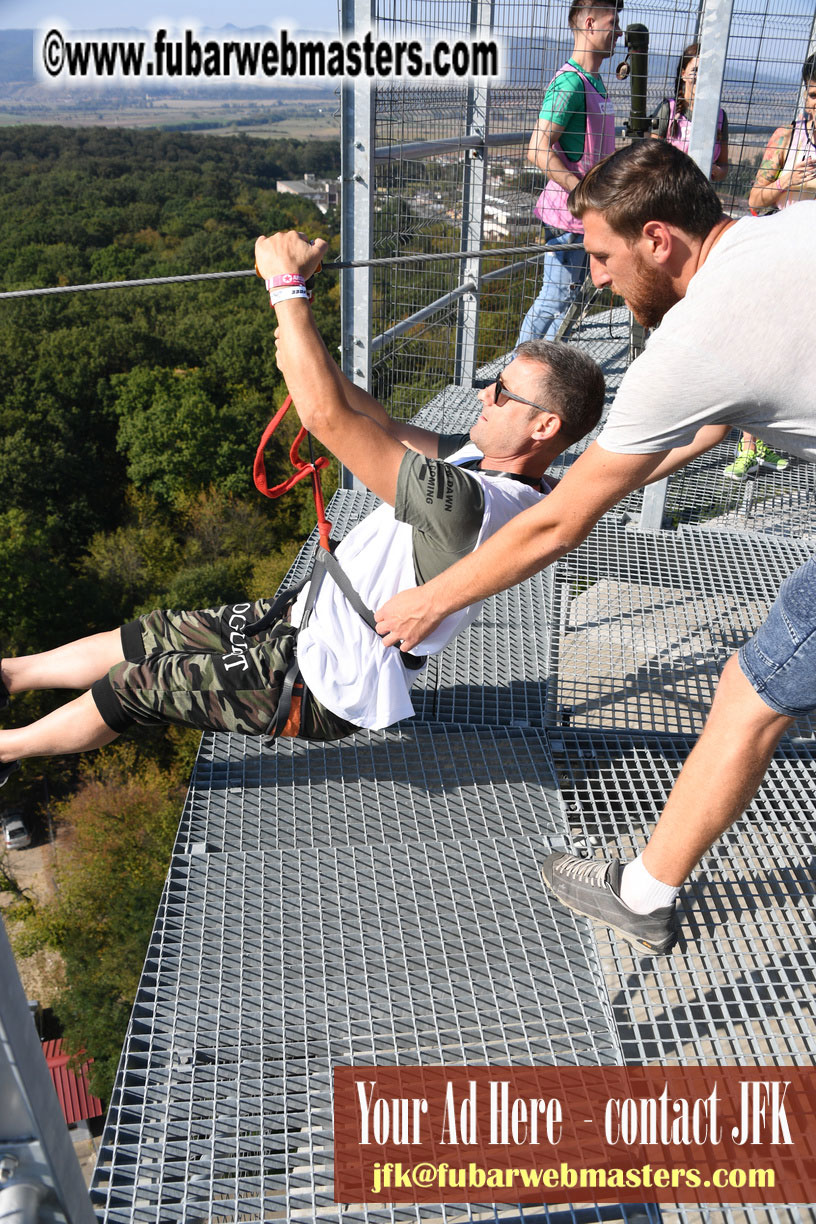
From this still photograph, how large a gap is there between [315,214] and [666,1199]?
213 feet

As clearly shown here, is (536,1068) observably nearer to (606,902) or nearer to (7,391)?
(606,902)

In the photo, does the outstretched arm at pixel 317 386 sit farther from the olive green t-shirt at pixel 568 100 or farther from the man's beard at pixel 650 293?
the olive green t-shirt at pixel 568 100

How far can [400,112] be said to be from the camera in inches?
177

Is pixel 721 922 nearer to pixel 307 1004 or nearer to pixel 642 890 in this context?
pixel 642 890

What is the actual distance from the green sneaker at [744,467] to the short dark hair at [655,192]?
11.5 ft

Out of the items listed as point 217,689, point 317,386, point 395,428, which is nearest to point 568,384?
point 395,428

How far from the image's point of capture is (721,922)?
2.44 meters

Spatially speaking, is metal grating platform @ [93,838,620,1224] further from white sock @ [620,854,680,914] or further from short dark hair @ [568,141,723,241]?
short dark hair @ [568,141,723,241]

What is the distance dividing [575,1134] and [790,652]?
3.66 ft

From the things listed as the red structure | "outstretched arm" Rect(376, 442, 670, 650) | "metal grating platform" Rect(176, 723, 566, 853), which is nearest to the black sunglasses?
"outstretched arm" Rect(376, 442, 670, 650)

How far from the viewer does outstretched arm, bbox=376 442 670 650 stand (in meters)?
1.88

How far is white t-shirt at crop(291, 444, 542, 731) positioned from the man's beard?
59 cm

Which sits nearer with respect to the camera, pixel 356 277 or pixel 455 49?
pixel 356 277

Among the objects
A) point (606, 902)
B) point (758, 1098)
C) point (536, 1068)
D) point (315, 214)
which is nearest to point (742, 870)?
point (606, 902)
